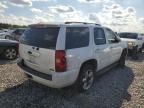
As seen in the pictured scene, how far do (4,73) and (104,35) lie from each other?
12.3 ft

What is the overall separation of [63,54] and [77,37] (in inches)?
32.6

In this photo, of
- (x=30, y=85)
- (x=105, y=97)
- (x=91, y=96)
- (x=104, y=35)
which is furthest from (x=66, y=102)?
(x=104, y=35)

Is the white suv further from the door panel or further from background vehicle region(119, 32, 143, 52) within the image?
background vehicle region(119, 32, 143, 52)

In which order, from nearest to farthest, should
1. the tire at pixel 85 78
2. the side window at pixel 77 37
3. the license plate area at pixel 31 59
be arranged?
the side window at pixel 77 37 < the license plate area at pixel 31 59 < the tire at pixel 85 78

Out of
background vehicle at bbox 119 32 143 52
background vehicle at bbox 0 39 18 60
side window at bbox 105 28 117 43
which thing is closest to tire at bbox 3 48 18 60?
background vehicle at bbox 0 39 18 60

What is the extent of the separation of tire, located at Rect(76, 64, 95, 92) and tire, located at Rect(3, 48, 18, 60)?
16.4 ft

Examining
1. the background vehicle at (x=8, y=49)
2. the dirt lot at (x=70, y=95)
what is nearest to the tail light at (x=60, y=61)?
the dirt lot at (x=70, y=95)

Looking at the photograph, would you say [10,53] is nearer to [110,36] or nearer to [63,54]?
[110,36]

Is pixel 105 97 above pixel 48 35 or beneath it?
beneath

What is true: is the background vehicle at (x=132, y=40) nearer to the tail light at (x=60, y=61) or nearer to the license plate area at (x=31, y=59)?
the license plate area at (x=31, y=59)

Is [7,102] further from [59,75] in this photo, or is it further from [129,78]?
[129,78]

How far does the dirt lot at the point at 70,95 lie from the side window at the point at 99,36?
1381 millimetres

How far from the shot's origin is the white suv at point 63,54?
4184 mm

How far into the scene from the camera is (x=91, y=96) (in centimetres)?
504
